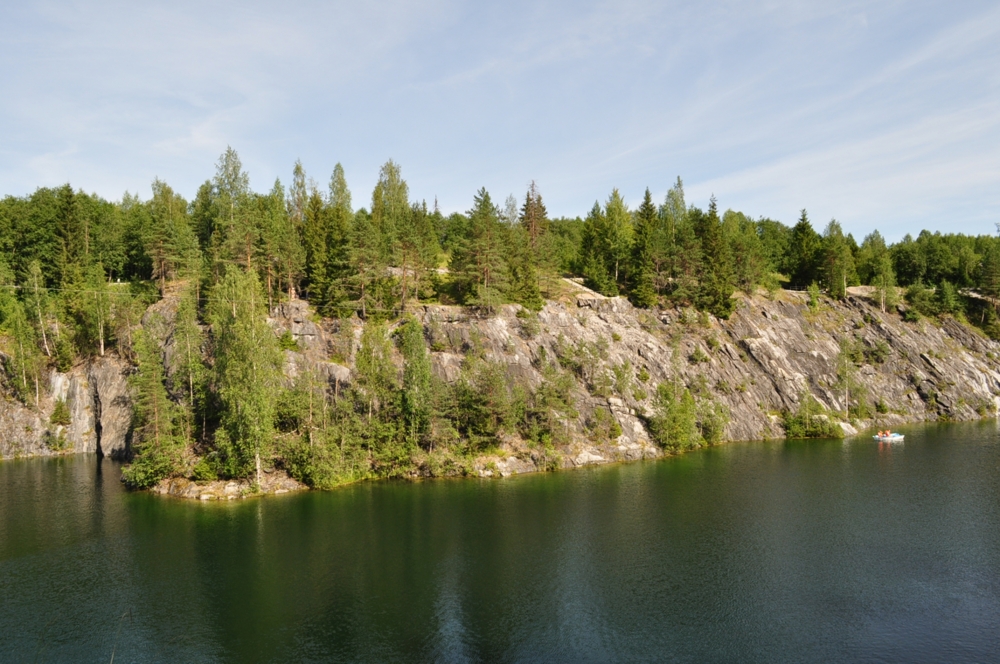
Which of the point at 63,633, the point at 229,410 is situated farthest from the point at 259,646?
the point at 229,410

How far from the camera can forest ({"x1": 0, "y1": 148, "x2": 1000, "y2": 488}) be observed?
65125 millimetres

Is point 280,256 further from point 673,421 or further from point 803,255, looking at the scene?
point 803,255

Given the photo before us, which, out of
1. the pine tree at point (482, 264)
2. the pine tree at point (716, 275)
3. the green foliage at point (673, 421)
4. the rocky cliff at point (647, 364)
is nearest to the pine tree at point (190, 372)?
the rocky cliff at point (647, 364)

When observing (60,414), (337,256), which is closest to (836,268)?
(337,256)

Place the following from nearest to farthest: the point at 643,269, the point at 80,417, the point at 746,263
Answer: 1. the point at 80,417
2. the point at 643,269
3. the point at 746,263

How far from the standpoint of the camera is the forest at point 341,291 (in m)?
65.1

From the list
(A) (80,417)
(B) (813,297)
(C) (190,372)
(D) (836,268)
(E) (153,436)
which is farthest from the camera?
(D) (836,268)

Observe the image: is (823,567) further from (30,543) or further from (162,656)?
(30,543)

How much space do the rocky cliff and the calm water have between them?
16.2 metres

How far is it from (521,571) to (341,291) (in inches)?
1999

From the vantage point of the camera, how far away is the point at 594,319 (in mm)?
93375

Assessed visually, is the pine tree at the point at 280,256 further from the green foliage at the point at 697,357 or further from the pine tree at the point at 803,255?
the pine tree at the point at 803,255

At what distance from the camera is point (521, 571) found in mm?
42406

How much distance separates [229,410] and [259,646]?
35661mm
